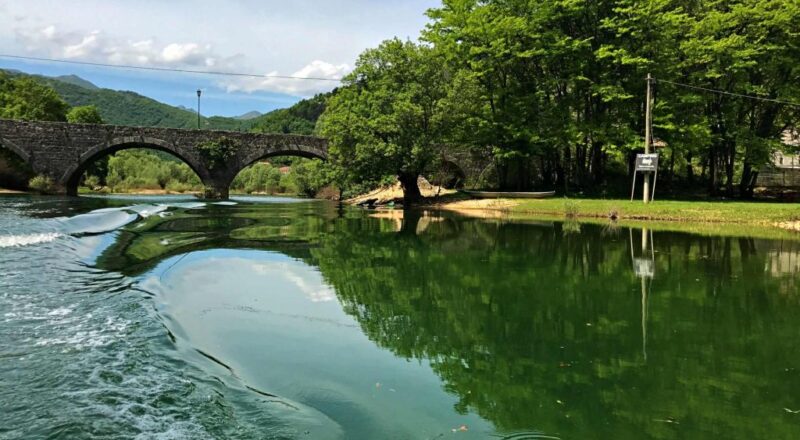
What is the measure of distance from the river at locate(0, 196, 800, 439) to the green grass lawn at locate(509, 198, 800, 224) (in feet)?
38.1

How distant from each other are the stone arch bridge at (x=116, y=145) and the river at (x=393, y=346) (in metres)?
30.3

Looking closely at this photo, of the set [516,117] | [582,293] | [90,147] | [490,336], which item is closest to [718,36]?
[516,117]

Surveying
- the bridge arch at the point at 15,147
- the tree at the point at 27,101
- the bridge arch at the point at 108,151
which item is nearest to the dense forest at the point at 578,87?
the bridge arch at the point at 108,151

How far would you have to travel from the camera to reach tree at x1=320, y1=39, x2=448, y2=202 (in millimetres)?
31547

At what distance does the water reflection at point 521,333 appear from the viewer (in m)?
4.14

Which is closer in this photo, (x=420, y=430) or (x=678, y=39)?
(x=420, y=430)

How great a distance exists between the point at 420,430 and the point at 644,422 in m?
1.67

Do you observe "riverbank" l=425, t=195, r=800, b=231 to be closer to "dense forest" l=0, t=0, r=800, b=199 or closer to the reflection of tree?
"dense forest" l=0, t=0, r=800, b=199

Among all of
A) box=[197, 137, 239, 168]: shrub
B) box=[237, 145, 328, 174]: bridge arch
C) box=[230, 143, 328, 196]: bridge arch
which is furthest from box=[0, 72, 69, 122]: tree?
box=[237, 145, 328, 174]: bridge arch

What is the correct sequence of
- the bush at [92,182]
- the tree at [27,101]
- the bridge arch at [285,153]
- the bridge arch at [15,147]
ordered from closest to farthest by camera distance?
1. the bridge arch at [15,147]
2. the bridge arch at [285,153]
3. the tree at [27,101]
4. the bush at [92,182]

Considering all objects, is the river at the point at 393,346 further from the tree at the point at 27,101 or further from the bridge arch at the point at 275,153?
the tree at the point at 27,101

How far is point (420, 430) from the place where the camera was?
3.82 m

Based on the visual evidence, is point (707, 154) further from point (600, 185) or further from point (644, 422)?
point (644, 422)

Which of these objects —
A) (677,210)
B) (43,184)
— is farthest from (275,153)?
(677,210)
